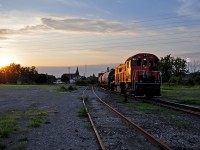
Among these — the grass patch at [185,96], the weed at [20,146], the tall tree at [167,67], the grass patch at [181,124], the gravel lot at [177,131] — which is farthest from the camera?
the tall tree at [167,67]

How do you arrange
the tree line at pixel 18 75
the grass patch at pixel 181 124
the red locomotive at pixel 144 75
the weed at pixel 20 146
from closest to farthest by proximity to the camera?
the weed at pixel 20 146
the grass patch at pixel 181 124
the red locomotive at pixel 144 75
the tree line at pixel 18 75

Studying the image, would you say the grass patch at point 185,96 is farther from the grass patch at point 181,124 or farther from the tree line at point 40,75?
the tree line at point 40,75

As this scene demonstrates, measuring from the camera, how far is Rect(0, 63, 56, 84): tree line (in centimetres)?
17088

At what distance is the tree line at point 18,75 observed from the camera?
170875mm

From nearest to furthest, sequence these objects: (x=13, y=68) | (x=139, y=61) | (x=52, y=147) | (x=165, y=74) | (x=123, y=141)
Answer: (x=52, y=147)
(x=123, y=141)
(x=139, y=61)
(x=165, y=74)
(x=13, y=68)

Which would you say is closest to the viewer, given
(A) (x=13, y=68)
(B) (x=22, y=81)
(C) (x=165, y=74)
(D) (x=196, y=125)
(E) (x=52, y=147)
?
(E) (x=52, y=147)

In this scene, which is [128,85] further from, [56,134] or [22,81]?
[22,81]

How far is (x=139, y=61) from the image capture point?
104ft

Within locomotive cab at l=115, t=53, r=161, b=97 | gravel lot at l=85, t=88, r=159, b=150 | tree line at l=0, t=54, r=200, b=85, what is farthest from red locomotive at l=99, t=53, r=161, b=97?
tree line at l=0, t=54, r=200, b=85

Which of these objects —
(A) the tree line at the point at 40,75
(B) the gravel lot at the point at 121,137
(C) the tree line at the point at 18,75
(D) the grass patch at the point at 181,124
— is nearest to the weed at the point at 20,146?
(B) the gravel lot at the point at 121,137

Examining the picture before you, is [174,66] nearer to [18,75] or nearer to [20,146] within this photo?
[18,75]

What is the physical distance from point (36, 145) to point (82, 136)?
1938mm

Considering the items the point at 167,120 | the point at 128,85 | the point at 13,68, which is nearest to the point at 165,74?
the point at 13,68

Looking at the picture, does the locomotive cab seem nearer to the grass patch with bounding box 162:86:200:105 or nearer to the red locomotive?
the red locomotive
